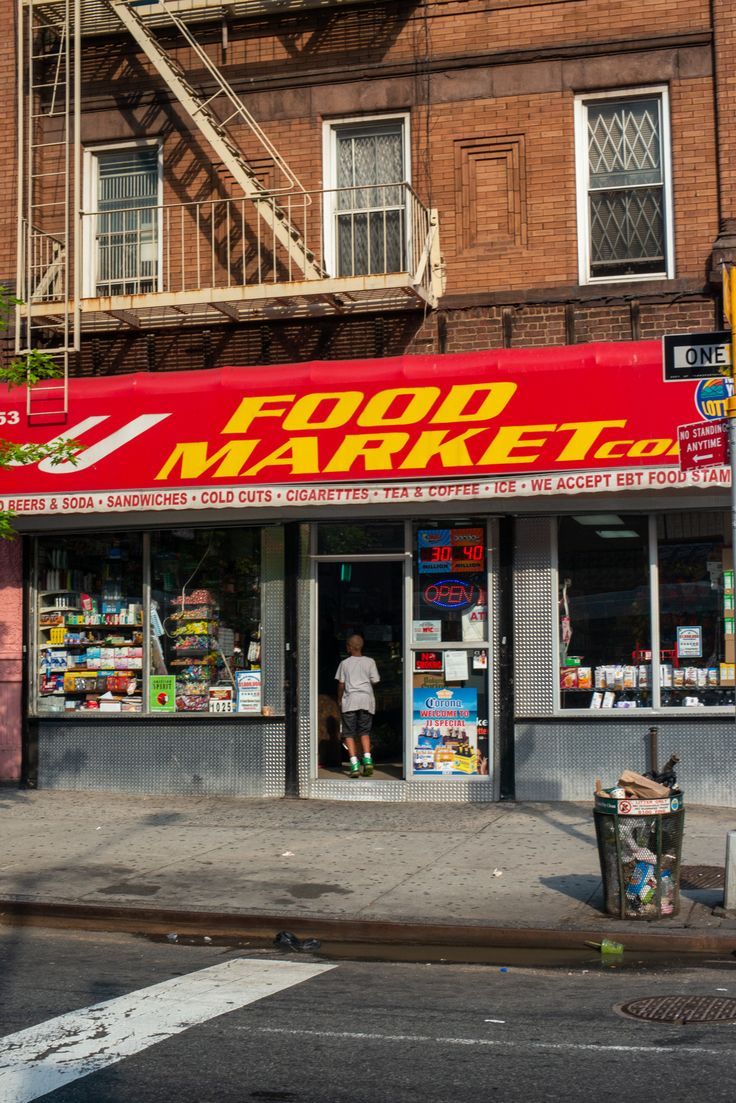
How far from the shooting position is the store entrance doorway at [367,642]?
1421 centimetres

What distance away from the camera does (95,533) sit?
14.7 meters

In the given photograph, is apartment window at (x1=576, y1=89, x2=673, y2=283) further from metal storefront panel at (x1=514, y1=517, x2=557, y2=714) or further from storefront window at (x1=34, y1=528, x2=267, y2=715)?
storefront window at (x1=34, y1=528, x2=267, y2=715)

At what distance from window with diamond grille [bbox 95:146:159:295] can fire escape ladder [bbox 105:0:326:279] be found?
38.3 inches

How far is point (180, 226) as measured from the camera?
48.4ft

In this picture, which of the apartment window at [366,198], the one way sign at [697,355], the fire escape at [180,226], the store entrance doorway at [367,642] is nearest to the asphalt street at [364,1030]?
the one way sign at [697,355]

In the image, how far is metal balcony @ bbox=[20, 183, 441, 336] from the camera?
533 inches

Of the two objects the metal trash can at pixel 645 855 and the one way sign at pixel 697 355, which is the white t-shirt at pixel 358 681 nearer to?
the metal trash can at pixel 645 855

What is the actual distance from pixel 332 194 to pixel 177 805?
6926mm

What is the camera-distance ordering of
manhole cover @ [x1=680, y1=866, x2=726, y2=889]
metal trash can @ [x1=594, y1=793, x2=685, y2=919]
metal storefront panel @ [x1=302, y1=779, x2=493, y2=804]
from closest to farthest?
metal trash can @ [x1=594, y1=793, x2=685, y2=919], manhole cover @ [x1=680, y1=866, x2=726, y2=889], metal storefront panel @ [x1=302, y1=779, x2=493, y2=804]

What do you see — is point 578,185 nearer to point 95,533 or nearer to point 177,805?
point 95,533

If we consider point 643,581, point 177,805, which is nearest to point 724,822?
point 643,581

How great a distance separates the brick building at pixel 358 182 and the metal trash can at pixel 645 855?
4644 mm

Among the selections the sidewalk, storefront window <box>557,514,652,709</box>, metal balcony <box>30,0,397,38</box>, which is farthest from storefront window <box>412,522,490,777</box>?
metal balcony <box>30,0,397,38</box>

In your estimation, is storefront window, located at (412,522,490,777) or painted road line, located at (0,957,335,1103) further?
storefront window, located at (412,522,490,777)
